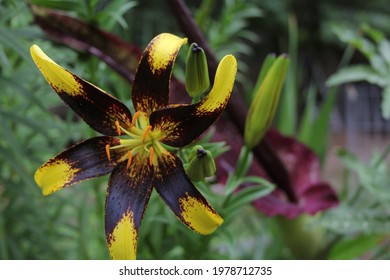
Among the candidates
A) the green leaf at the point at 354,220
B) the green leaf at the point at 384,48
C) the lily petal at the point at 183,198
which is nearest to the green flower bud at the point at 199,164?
the lily petal at the point at 183,198

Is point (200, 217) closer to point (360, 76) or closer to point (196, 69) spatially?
point (196, 69)

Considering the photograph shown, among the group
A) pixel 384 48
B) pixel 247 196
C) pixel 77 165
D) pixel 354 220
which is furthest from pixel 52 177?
pixel 384 48

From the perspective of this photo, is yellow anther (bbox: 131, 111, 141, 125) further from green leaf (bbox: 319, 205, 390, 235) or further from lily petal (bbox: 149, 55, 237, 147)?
green leaf (bbox: 319, 205, 390, 235)

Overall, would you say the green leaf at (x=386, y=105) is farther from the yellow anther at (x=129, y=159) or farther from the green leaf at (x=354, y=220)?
the yellow anther at (x=129, y=159)

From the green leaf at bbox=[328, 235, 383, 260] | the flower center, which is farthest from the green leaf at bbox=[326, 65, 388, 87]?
the flower center

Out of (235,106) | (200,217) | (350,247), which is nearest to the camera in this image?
(200,217)

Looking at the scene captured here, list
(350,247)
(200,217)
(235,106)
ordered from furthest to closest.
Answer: (350,247) → (235,106) → (200,217)
